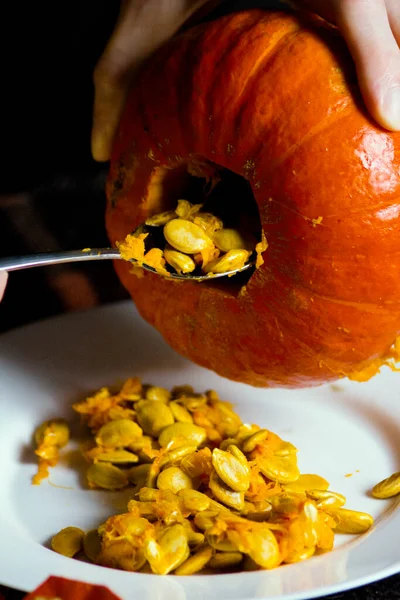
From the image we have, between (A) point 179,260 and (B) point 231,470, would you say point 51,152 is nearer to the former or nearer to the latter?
(A) point 179,260

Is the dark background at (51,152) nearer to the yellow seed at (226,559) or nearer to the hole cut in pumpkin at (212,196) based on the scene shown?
the hole cut in pumpkin at (212,196)

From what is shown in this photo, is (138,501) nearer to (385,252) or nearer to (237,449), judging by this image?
(237,449)

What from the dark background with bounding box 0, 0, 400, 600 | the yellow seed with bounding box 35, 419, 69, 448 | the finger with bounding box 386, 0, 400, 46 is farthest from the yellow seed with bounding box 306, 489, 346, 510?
the dark background with bounding box 0, 0, 400, 600

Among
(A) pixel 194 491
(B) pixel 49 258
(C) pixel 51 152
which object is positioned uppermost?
(B) pixel 49 258

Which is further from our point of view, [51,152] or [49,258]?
[51,152]

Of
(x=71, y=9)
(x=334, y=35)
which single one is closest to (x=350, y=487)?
(x=334, y=35)

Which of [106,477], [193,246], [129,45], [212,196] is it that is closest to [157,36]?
[129,45]
